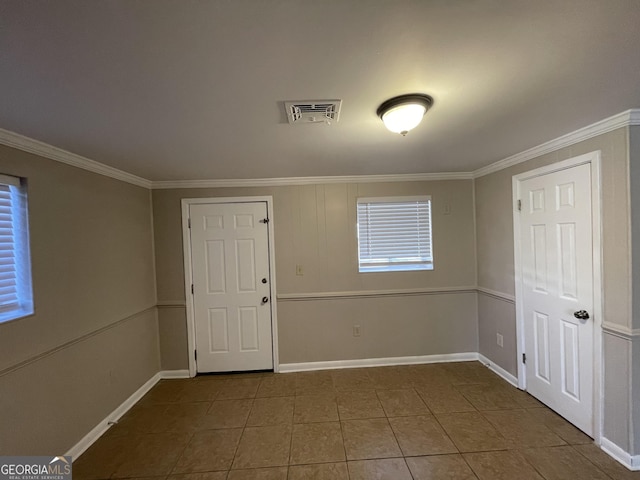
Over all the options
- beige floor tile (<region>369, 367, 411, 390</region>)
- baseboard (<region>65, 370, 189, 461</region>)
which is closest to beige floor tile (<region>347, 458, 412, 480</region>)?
beige floor tile (<region>369, 367, 411, 390</region>)

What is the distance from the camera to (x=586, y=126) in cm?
193

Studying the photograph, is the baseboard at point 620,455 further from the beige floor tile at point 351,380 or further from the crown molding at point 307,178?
the crown molding at point 307,178

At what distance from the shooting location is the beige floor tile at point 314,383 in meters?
2.86

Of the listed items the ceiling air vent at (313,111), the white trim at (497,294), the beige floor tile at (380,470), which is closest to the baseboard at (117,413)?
the beige floor tile at (380,470)

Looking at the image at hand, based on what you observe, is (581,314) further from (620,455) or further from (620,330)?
(620,455)

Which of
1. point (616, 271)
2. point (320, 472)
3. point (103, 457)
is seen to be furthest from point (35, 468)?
point (616, 271)

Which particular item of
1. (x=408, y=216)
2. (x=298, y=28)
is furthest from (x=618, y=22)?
(x=408, y=216)

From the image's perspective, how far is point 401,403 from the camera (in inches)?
102

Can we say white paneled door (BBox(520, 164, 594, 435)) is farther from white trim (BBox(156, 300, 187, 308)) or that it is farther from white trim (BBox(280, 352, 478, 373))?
white trim (BBox(156, 300, 187, 308))

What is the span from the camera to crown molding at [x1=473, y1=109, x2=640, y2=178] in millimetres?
1738

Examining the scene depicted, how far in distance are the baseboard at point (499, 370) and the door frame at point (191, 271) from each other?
241 centimetres

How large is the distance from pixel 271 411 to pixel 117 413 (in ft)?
4.50

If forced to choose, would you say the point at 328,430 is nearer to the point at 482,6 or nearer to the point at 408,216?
the point at 408,216

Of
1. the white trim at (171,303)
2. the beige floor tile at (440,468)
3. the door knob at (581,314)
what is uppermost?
the door knob at (581,314)
